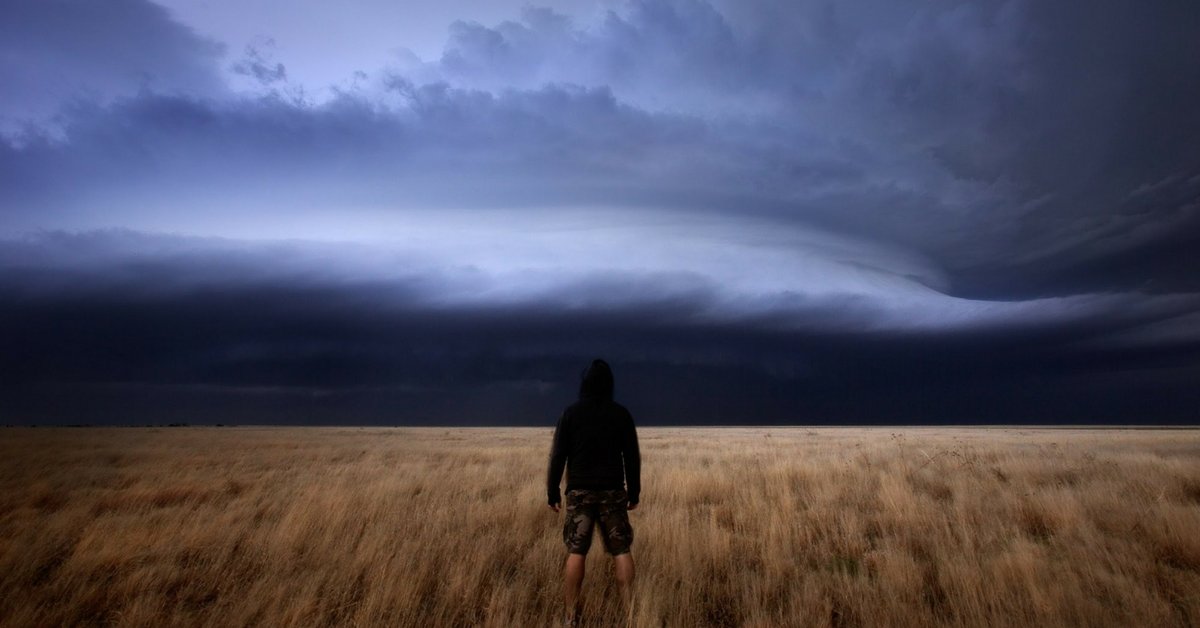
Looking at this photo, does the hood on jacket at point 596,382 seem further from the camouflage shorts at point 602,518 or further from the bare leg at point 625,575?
the bare leg at point 625,575

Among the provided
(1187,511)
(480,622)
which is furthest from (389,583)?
(1187,511)

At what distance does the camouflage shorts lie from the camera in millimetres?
5457

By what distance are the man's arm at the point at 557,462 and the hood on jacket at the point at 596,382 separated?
33cm

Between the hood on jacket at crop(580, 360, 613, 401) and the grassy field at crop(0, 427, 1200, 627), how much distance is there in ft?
6.32

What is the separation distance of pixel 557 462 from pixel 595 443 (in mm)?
413

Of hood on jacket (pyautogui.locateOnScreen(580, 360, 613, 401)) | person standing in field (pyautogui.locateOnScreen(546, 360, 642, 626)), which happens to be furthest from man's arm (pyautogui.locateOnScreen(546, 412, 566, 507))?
hood on jacket (pyautogui.locateOnScreen(580, 360, 613, 401))

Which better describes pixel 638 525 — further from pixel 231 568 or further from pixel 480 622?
pixel 231 568

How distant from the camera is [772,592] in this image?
235 inches

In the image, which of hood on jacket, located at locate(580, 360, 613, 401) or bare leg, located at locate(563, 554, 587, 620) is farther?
hood on jacket, located at locate(580, 360, 613, 401)

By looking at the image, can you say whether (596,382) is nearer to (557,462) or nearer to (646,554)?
(557,462)

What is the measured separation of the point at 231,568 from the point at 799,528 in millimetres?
7443

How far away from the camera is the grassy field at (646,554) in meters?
5.38

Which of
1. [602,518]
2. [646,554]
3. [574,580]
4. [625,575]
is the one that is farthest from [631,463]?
[646,554]

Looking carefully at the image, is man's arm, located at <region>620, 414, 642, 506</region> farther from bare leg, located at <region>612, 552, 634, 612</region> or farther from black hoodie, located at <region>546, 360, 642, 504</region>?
bare leg, located at <region>612, 552, 634, 612</region>
